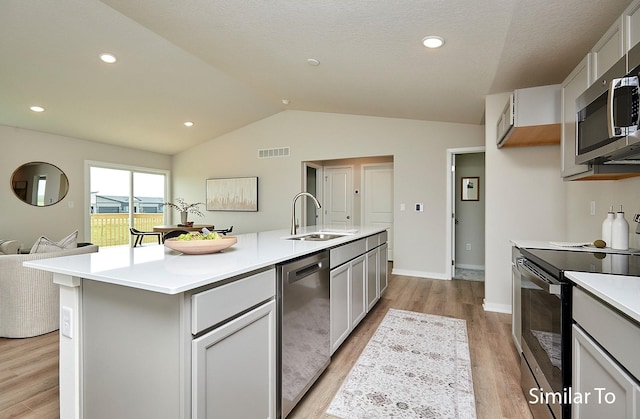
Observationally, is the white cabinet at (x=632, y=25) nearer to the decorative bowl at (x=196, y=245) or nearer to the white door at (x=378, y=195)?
the decorative bowl at (x=196, y=245)

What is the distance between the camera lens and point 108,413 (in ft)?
4.33

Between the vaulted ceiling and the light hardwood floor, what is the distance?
234 centimetres

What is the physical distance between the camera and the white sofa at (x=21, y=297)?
2674mm

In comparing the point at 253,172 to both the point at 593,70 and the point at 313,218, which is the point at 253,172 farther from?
the point at 593,70

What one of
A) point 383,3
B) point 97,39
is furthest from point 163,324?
point 97,39

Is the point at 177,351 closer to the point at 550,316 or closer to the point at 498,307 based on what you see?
the point at 550,316

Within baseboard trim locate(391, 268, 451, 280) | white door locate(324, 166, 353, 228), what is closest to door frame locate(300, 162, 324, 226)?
white door locate(324, 166, 353, 228)

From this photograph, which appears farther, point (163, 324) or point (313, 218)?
point (313, 218)

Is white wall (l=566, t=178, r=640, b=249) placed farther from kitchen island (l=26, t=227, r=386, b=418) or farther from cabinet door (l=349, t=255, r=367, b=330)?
kitchen island (l=26, t=227, r=386, b=418)

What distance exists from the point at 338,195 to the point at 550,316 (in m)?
5.50

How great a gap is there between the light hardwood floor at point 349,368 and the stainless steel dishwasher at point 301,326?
0.15 metres

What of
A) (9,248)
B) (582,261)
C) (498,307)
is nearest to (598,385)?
(582,261)

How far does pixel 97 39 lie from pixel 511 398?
4731mm

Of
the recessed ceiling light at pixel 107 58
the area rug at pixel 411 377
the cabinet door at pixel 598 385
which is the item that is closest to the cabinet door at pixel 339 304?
the area rug at pixel 411 377
